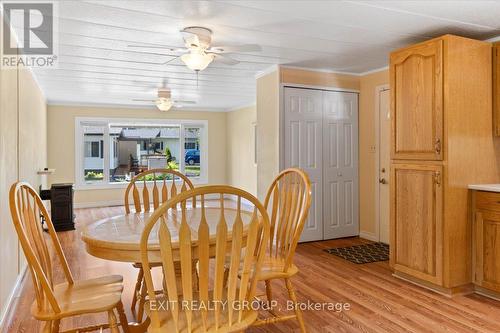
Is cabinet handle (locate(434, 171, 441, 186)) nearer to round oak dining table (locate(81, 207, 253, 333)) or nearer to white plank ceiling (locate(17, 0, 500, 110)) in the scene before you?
white plank ceiling (locate(17, 0, 500, 110))

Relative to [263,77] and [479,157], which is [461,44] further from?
[263,77]

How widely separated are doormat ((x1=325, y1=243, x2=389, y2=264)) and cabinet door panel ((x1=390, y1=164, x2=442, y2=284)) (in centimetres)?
59

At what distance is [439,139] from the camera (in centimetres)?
293

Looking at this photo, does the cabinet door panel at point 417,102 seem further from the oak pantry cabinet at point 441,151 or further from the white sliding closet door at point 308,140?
the white sliding closet door at point 308,140

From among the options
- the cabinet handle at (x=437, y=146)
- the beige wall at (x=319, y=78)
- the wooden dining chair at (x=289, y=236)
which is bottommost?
the wooden dining chair at (x=289, y=236)

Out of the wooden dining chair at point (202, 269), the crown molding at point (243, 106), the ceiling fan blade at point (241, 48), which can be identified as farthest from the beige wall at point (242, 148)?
the wooden dining chair at point (202, 269)

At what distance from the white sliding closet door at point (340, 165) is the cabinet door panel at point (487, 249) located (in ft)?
6.55

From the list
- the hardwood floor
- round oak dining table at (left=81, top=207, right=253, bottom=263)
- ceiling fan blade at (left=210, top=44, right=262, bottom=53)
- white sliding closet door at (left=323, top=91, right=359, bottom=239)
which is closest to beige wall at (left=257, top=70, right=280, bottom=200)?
white sliding closet door at (left=323, top=91, right=359, bottom=239)

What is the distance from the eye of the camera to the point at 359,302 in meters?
2.82

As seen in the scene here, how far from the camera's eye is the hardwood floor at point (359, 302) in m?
2.43

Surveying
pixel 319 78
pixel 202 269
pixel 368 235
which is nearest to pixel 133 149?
pixel 319 78

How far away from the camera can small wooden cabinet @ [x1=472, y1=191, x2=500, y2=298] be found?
2832 mm

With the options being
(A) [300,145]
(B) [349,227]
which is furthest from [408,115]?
(B) [349,227]

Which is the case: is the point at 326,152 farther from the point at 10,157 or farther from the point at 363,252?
the point at 10,157
